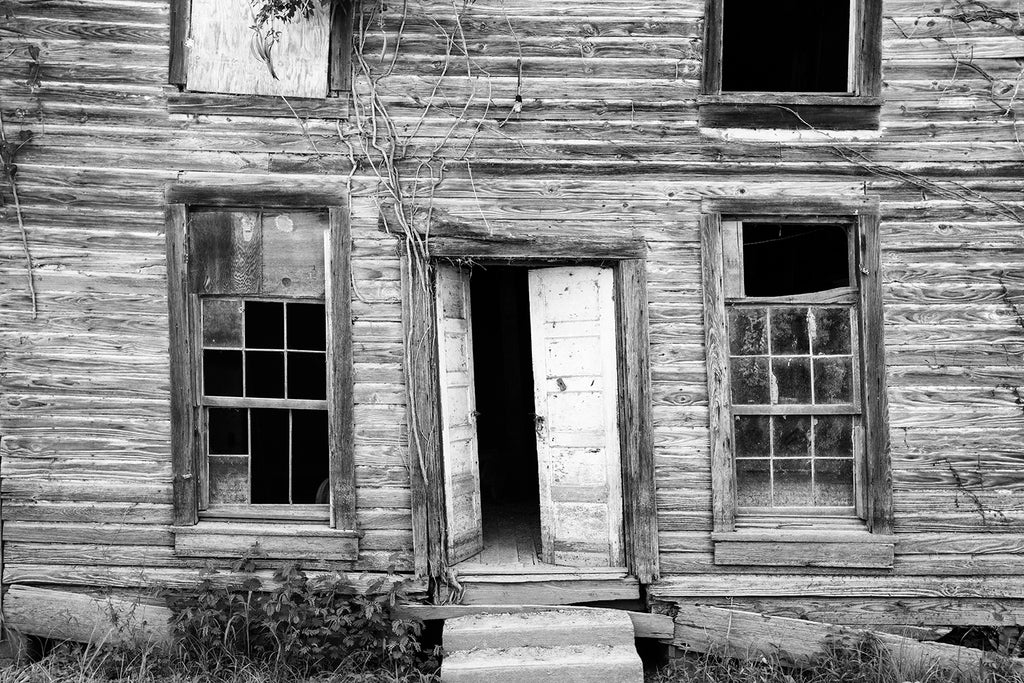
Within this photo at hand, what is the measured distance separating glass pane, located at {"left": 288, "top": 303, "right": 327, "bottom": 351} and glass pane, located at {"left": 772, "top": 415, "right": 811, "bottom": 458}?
129 inches

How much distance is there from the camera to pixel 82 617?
5320 millimetres

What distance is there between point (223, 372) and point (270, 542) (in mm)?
1236

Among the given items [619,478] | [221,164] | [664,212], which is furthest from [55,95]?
[619,478]

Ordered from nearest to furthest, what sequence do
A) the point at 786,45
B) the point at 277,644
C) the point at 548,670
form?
the point at 548,670, the point at 277,644, the point at 786,45

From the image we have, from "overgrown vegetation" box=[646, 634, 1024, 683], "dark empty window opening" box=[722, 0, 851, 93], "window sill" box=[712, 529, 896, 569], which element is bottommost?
Answer: "overgrown vegetation" box=[646, 634, 1024, 683]

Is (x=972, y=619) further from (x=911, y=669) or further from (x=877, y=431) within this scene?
(x=877, y=431)

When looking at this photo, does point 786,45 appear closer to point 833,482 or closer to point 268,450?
point 833,482

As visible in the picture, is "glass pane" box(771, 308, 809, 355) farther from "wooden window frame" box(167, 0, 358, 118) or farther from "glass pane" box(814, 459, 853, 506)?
"wooden window frame" box(167, 0, 358, 118)

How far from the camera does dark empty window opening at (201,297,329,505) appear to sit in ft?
17.8

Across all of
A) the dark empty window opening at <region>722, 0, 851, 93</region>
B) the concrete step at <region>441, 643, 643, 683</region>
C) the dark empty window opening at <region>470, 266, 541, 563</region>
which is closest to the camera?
the concrete step at <region>441, 643, 643, 683</region>

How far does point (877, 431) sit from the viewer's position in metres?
5.26

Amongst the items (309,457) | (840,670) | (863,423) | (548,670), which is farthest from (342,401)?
(840,670)

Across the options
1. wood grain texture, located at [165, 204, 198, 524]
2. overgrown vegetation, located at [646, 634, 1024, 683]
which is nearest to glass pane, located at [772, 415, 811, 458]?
overgrown vegetation, located at [646, 634, 1024, 683]

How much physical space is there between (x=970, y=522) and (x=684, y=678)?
225 centimetres
